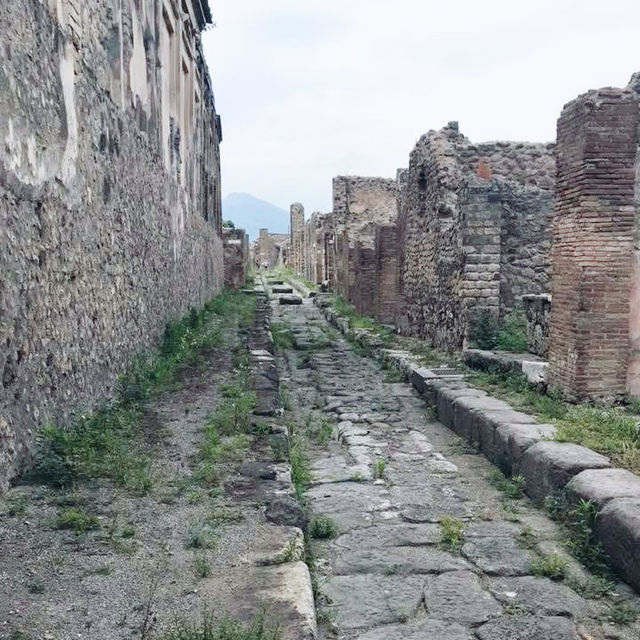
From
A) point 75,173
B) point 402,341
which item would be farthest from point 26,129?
point 402,341

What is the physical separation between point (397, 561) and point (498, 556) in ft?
1.77

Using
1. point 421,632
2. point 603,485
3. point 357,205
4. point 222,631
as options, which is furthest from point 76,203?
point 357,205

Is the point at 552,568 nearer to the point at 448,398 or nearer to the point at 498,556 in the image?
the point at 498,556

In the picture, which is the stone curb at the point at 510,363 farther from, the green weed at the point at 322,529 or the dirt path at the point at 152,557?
the dirt path at the point at 152,557

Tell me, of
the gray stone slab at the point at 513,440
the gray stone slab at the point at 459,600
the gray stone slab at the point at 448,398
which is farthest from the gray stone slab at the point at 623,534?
the gray stone slab at the point at 448,398

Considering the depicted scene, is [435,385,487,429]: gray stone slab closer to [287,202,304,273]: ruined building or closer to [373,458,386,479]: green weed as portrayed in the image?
[373,458,386,479]: green weed

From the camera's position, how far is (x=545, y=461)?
413cm

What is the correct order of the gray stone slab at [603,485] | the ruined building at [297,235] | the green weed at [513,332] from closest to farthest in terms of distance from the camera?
the gray stone slab at [603,485] → the green weed at [513,332] → the ruined building at [297,235]

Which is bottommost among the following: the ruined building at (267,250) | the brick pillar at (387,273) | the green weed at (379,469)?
the green weed at (379,469)

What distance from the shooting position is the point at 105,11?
525cm

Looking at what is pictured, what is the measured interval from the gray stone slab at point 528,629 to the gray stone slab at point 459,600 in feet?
0.19

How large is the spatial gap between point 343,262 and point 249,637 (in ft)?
58.2

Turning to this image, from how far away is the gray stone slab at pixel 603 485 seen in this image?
11.4ft

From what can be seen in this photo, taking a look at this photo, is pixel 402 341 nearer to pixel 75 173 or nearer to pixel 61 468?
pixel 75 173
